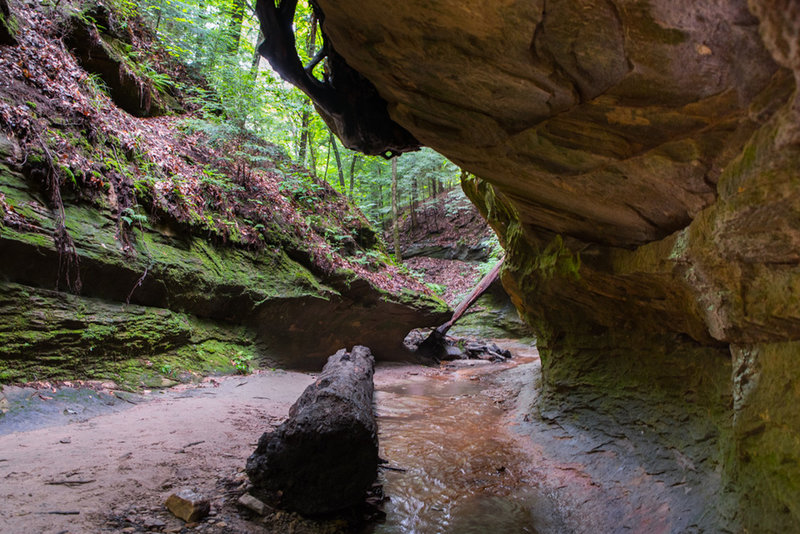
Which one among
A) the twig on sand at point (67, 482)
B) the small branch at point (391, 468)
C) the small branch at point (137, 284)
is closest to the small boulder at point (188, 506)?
the twig on sand at point (67, 482)

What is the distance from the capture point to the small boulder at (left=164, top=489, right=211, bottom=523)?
2885 mm

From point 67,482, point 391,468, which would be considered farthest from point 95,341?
point 391,468

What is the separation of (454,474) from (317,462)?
1.85 m

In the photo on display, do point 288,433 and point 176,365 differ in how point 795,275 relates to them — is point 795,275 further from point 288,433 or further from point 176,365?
point 176,365

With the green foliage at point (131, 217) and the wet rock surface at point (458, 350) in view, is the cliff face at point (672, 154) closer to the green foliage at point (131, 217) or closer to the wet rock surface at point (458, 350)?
the green foliage at point (131, 217)

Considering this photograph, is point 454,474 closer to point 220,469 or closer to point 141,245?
point 220,469

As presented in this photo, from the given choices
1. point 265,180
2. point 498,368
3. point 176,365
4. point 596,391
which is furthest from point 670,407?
point 265,180

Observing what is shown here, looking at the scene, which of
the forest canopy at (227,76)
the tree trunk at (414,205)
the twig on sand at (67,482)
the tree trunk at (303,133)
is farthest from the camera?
the tree trunk at (414,205)

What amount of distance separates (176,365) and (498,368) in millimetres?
8338

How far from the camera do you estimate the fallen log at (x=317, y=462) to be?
338 cm

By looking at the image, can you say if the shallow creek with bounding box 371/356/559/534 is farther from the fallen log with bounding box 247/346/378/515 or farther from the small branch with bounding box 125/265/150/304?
the small branch with bounding box 125/265/150/304

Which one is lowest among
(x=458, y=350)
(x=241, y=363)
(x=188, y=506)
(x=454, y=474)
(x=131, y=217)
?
(x=458, y=350)

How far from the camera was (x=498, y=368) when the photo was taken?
1186cm

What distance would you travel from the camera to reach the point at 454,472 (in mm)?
4621
